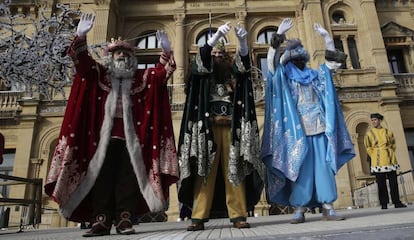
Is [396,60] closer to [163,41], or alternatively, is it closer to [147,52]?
[147,52]

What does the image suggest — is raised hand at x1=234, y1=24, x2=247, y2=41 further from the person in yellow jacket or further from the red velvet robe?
the person in yellow jacket

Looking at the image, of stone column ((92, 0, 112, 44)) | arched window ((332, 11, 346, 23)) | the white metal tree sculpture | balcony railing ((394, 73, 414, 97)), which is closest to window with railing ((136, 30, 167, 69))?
stone column ((92, 0, 112, 44))

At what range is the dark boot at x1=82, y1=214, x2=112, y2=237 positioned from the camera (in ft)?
10.5

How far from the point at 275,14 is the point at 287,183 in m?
13.3

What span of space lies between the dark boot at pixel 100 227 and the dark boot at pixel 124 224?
0.34 feet


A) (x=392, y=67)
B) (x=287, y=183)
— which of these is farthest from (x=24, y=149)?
(x=392, y=67)

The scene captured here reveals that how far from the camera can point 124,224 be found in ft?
10.7

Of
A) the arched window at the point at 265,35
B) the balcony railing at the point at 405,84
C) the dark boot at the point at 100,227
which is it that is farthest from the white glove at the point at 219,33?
the balcony railing at the point at 405,84

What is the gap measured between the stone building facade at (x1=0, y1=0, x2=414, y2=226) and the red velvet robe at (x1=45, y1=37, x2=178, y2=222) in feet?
27.8

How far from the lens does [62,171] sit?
131 inches

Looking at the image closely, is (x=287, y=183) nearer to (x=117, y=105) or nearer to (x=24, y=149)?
(x=117, y=105)

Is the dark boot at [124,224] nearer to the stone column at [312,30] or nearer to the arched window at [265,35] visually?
the stone column at [312,30]

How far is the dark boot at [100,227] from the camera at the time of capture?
3195 mm

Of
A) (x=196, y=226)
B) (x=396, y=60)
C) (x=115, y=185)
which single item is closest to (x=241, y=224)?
(x=196, y=226)
